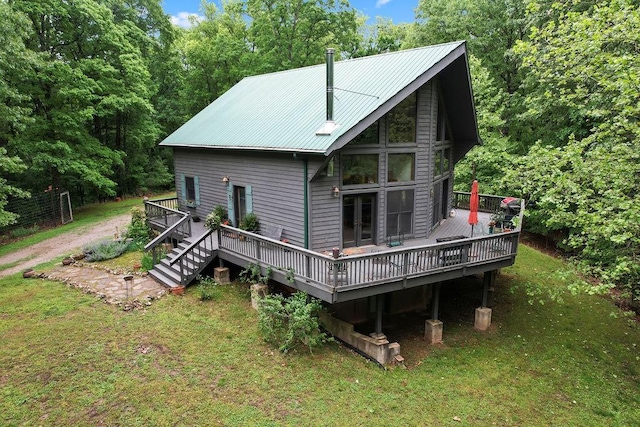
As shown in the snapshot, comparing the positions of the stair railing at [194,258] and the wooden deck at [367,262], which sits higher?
the wooden deck at [367,262]

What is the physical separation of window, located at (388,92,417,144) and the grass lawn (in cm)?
592

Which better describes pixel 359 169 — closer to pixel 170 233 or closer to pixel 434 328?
pixel 434 328

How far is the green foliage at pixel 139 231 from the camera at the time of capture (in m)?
16.9

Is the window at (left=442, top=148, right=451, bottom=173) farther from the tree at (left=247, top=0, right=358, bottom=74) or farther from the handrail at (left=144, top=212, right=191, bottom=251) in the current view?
the tree at (left=247, top=0, right=358, bottom=74)

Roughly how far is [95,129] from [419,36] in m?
23.8

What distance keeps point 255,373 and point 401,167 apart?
7.35 meters

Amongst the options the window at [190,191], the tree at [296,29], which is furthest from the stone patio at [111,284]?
the tree at [296,29]

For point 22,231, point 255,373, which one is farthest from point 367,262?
point 22,231

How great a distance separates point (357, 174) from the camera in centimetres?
1186

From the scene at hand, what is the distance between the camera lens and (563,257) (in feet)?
62.5

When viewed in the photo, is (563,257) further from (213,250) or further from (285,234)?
(213,250)

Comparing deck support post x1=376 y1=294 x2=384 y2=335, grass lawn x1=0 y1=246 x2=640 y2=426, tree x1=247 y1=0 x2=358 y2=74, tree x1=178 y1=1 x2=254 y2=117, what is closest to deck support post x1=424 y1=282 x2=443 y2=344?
grass lawn x1=0 y1=246 x2=640 y2=426

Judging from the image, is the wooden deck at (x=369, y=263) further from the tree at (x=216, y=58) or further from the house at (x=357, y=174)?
the tree at (x=216, y=58)

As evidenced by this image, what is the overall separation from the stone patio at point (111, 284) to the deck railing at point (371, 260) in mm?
3019
